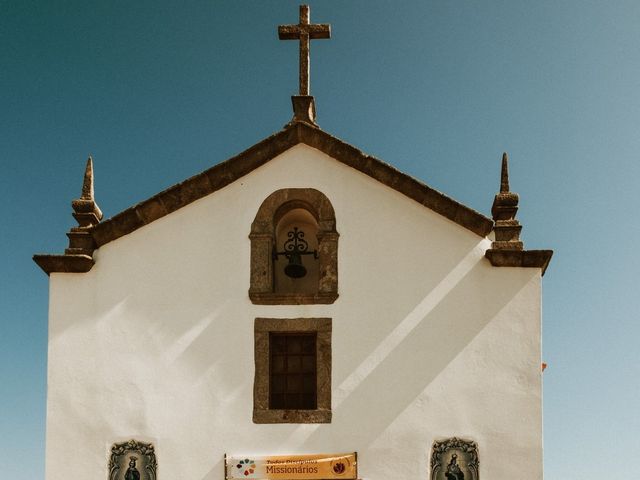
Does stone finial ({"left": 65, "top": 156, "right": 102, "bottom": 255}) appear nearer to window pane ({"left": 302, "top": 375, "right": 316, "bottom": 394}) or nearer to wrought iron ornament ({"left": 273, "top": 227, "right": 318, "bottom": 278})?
wrought iron ornament ({"left": 273, "top": 227, "right": 318, "bottom": 278})

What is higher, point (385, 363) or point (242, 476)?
point (385, 363)

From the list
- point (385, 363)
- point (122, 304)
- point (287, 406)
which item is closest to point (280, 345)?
point (287, 406)

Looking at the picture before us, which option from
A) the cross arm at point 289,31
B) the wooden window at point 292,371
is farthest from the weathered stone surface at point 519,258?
the cross arm at point 289,31

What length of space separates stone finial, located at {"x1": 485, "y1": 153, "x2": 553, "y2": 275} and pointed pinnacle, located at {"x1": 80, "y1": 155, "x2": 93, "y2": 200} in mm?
6112

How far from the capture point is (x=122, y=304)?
10242 millimetres

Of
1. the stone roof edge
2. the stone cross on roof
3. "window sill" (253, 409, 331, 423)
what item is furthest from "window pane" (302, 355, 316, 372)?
the stone cross on roof

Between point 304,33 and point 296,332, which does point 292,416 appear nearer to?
point 296,332

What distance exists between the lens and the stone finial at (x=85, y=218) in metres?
10.3

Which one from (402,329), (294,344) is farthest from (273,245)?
(402,329)

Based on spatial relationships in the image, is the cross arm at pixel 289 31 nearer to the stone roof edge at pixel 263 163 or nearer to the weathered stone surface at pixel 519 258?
the stone roof edge at pixel 263 163

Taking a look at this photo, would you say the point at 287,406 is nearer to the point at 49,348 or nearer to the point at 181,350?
the point at 181,350

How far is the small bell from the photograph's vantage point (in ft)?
34.2

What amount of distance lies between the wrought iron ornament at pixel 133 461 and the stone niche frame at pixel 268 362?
5.16 ft

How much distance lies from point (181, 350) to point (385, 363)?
2.99m
